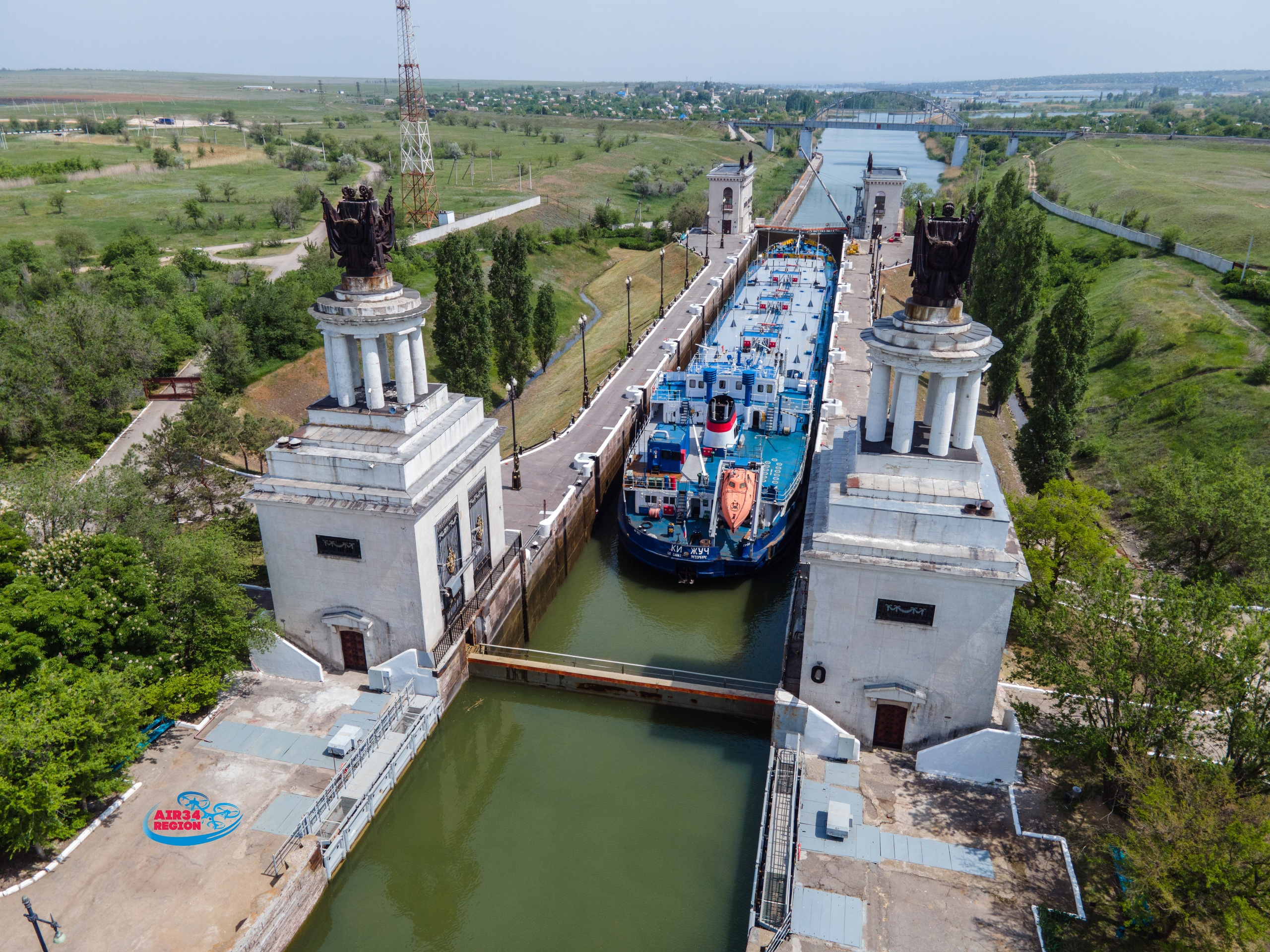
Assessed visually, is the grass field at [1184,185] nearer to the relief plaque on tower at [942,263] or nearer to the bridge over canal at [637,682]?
the relief plaque on tower at [942,263]

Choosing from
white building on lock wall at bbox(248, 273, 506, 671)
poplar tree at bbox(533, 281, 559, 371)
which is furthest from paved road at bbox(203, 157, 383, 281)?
white building on lock wall at bbox(248, 273, 506, 671)

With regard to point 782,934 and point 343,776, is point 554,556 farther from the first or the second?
point 782,934

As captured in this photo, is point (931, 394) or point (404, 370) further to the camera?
point (404, 370)

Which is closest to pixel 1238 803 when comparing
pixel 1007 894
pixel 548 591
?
pixel 1007 894

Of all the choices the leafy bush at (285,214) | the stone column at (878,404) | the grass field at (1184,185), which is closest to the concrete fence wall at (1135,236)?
the grass field at (1184,185)

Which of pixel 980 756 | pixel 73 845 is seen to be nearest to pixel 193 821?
pixel 73 845

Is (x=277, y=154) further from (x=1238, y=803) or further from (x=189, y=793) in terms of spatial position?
(x=1238, y=803)
